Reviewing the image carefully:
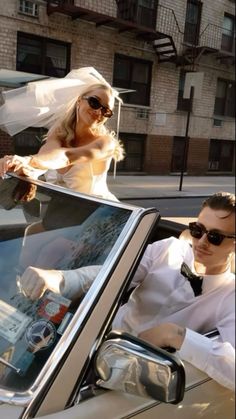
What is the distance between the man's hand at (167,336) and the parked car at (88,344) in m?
0.03

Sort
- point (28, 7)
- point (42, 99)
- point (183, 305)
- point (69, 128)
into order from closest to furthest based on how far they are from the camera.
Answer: point (183, 305)
point (69, 128)
point (42, 99)
point (28, 7)

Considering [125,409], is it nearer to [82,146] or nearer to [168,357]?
[168,357]

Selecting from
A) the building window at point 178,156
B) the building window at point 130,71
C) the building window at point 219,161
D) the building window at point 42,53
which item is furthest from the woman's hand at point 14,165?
the building window at point 219,161

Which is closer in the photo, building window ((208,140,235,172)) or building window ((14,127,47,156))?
building window ((14,127,47,156))

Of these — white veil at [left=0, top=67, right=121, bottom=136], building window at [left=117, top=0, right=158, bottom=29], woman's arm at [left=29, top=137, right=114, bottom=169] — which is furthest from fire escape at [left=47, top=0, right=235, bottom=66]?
woman's arm at [left=29, top=137, right=114, bottom=169]

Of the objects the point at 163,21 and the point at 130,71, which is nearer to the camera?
the point at 163,21

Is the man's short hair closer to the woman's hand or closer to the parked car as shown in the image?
the parked car

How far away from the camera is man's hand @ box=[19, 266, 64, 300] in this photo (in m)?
1.37

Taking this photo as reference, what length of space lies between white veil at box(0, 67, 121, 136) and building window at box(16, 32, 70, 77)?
2.16ft

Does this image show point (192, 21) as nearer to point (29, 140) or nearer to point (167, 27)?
point (167, 27)

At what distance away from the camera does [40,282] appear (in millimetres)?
1384

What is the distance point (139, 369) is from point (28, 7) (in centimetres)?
231

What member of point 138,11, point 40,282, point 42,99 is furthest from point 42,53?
point 40,282

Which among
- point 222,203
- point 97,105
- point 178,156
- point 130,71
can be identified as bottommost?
point 178,156
